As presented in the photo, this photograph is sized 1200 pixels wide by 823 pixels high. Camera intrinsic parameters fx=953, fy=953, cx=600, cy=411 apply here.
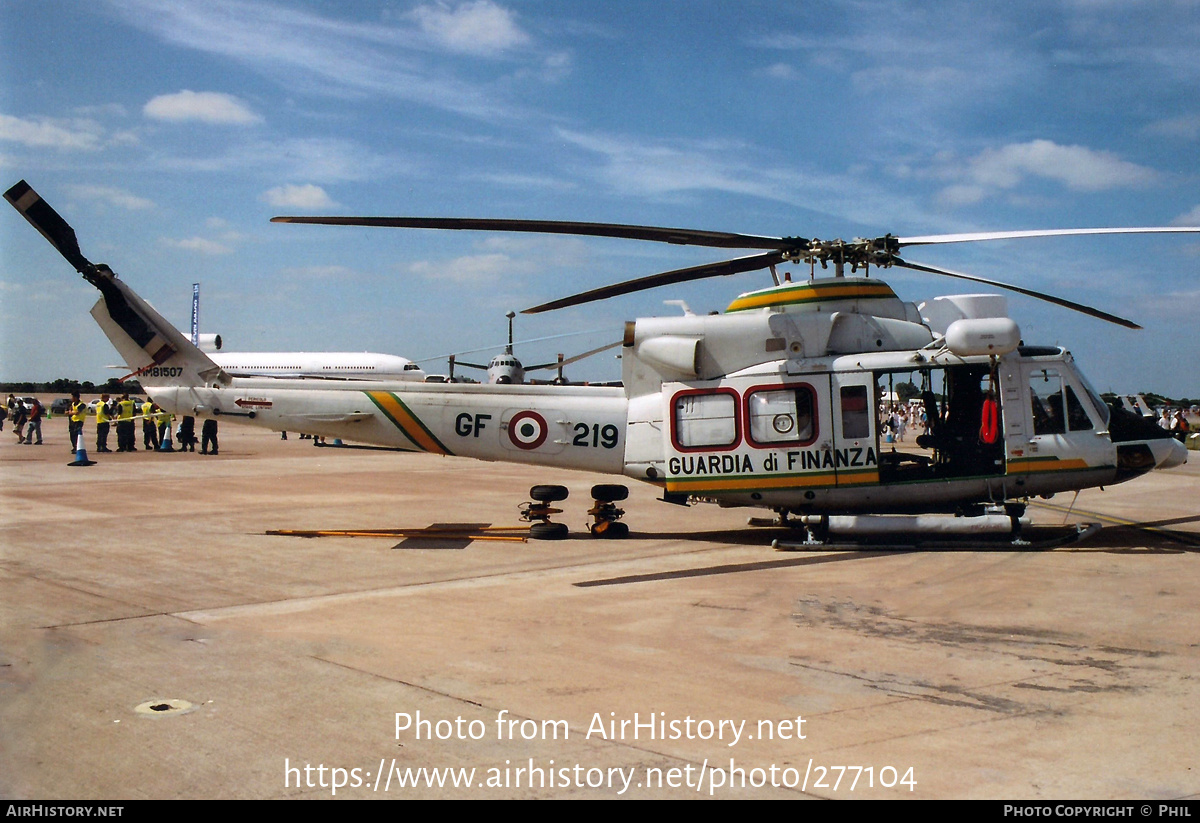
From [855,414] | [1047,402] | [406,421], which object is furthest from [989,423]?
[406,421]

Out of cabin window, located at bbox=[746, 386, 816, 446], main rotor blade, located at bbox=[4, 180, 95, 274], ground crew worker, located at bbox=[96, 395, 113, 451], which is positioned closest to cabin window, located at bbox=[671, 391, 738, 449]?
cabin window, located at bbox=[746, 386, 816, 446]

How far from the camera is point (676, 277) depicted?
37.2 ft

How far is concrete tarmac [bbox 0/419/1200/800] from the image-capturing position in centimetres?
441

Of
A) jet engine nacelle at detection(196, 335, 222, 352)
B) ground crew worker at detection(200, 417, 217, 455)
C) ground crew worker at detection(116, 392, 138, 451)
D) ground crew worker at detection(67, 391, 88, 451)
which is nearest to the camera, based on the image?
ground crew worker at detection(67, 391, 88, 451)

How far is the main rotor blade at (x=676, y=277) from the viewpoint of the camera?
11.2 m

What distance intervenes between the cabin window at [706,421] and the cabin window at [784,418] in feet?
0.81

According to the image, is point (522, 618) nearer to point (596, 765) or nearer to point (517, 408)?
point (596, 765)

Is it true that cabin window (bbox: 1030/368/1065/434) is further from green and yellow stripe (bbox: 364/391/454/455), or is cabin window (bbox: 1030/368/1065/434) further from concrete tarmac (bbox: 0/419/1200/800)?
green and yellow stripe (bbox: 364/391/454/455)

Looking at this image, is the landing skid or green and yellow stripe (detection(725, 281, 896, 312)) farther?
green and yellow stripe (detection(725, 281, 896, 312))

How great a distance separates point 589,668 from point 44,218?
34.0 feet

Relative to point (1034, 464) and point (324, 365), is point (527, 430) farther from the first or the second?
point (324, 365)

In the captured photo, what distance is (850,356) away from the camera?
37.5 ft

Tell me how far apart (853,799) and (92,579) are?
7.93 m

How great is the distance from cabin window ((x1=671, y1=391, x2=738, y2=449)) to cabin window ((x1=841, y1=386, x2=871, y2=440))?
127 cm
